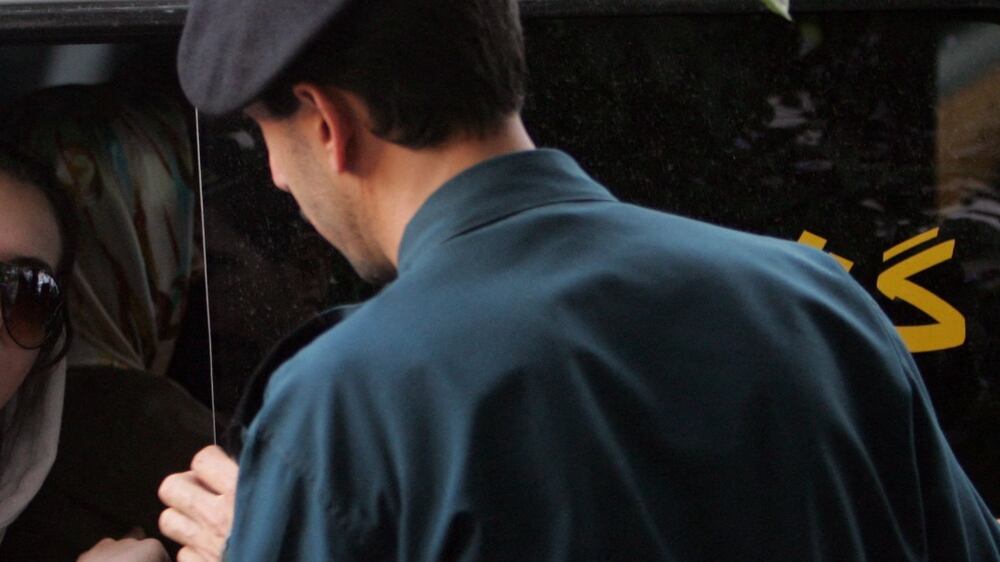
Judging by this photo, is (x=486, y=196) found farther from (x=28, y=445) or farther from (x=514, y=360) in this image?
(x=28, y=445)

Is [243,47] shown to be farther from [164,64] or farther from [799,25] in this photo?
[164,64]

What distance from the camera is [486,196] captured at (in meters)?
1.04

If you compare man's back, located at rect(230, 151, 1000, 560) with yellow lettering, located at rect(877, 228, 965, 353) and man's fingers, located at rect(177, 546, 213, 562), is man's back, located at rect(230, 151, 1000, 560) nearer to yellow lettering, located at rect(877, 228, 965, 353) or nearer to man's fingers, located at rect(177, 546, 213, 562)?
man's fingers, located at rect(177, 546, 213, 562)

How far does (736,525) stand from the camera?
102 centimetres

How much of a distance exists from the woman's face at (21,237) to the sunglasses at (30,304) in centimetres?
3

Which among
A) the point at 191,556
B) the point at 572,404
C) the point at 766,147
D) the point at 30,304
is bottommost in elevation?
the point at 30,304

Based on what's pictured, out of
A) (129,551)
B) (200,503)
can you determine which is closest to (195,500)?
(200,503)

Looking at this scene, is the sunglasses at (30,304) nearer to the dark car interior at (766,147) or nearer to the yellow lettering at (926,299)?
the dark car interior at (766,147)

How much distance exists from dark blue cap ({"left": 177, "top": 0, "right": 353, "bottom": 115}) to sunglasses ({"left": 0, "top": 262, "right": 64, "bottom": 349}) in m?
1.40

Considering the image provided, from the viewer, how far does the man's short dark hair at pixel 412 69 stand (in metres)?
1.04

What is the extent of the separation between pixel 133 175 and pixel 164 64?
280 millimetres

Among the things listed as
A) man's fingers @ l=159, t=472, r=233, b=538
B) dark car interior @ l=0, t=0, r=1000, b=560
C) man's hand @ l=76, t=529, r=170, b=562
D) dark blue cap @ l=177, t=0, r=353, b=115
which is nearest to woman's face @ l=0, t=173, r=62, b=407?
man's hand @ l=76, t=529, r=170, b=562

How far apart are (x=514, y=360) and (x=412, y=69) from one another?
0.91 ft

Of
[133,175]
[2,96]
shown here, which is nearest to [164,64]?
[133,175]
